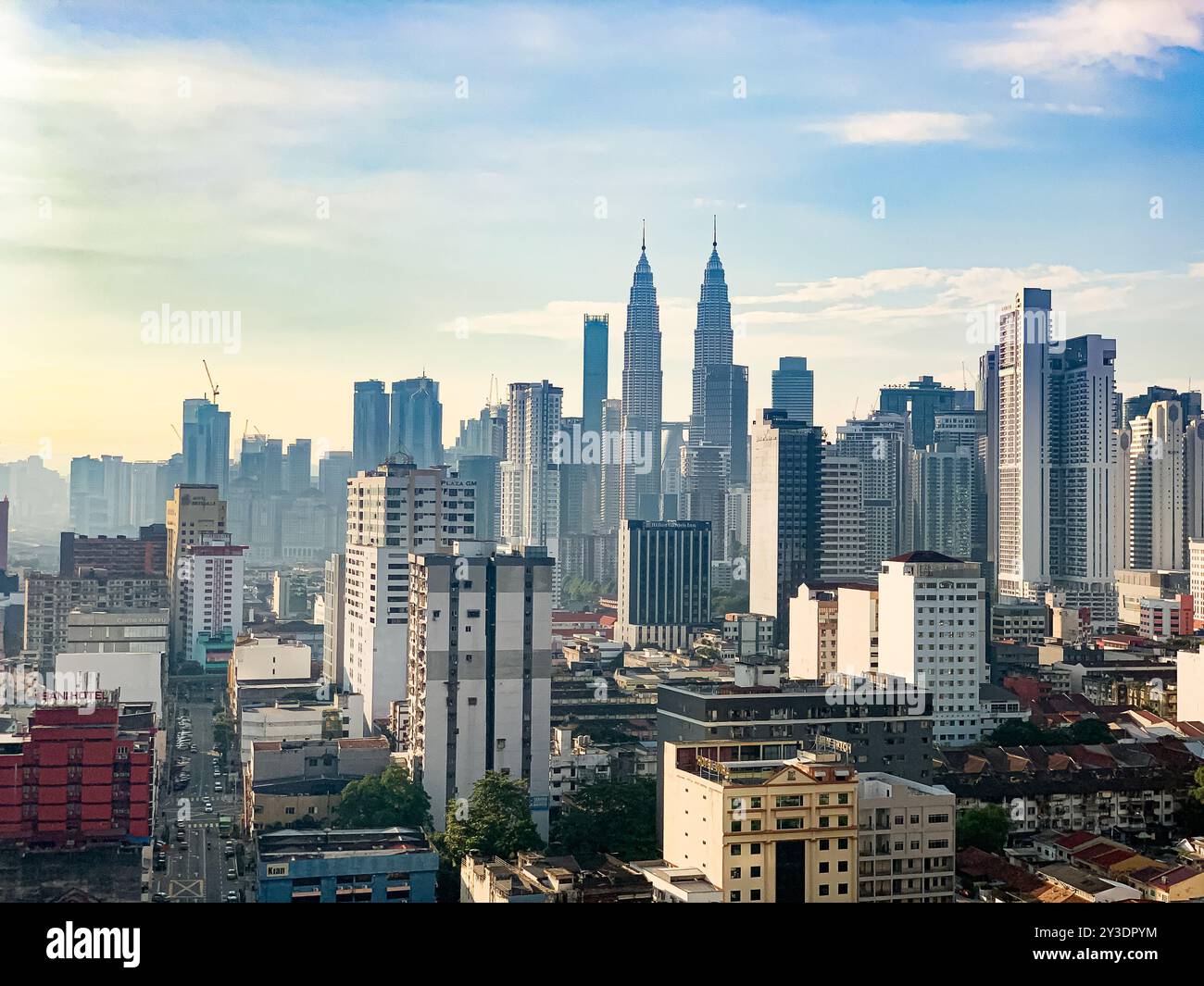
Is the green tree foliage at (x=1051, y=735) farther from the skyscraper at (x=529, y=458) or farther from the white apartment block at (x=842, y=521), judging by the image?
the skyscraper at (x=529, y=458)

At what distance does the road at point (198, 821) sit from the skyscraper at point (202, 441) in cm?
922

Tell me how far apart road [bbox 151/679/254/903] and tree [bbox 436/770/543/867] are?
3.33 feet

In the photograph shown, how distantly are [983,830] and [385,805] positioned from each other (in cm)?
326

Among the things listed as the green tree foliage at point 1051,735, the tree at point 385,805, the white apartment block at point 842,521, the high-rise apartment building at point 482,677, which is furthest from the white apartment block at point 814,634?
the white apartment block at point 842,521

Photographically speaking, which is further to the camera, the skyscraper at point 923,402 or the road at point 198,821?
the skyscraper at point 923,402

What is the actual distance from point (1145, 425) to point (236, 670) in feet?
51.0

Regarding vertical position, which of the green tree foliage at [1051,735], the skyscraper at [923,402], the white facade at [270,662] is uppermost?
the skyscraper at [923,402]

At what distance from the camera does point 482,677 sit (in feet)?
25.7

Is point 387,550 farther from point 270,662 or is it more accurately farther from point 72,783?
point 72,783

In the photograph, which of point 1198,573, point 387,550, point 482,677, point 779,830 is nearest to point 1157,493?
point 1198,573

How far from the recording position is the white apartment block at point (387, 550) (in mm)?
11125
